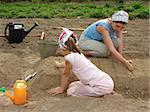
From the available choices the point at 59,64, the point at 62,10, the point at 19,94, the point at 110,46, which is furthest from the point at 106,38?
the point at 62,10

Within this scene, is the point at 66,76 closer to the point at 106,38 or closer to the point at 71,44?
the point at 71,44

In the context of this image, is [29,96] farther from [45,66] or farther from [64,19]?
[64,19]

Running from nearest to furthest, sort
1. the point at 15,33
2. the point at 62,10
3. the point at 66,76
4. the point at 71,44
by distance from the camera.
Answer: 1. the point at 71,44
2. the point at 66,76
3. the point at 15,33
4. the point at 62,10

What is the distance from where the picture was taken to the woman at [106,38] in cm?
499

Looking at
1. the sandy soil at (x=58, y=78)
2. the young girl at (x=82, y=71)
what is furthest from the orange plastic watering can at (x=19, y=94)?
the young girl at (x=82, y=71)

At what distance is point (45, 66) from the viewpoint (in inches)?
210

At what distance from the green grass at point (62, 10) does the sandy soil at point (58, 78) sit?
1.92 m

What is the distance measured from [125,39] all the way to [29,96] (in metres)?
3.55

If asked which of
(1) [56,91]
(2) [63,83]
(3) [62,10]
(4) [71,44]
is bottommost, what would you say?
(1) [56,91]

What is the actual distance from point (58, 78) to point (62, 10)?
5628 mm

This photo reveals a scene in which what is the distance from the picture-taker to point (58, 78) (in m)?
5.02

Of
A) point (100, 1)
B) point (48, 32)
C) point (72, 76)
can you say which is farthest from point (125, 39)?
point (100, 1)

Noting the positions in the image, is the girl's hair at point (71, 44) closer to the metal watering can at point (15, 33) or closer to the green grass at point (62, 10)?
the metal watering can at point (15, 33)

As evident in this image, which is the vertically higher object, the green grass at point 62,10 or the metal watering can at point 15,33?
the green grass at point 62,10
